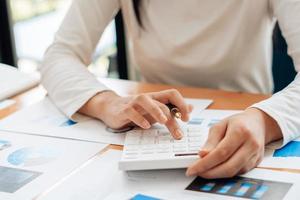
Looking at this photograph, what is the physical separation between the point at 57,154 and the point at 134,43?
1.89ft

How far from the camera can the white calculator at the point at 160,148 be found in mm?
812

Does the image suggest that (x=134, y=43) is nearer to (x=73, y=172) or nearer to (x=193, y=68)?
(x=193, y=68)

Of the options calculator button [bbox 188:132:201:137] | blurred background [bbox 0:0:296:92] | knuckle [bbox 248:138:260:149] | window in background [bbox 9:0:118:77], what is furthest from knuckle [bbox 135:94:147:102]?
window in background [bbox 9:0:118:77]

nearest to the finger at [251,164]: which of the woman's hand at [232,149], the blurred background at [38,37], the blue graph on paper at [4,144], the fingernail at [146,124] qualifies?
the woman's hand at [232,149]

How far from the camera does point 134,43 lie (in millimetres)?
1429

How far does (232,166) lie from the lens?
79 cm

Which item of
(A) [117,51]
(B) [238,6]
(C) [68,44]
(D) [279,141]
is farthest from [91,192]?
(A) [117,51]

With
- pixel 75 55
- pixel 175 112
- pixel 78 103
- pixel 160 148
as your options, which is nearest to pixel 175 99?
pixel 175 112

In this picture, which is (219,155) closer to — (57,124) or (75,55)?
(57,124)

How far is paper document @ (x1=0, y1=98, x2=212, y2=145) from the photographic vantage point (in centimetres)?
100

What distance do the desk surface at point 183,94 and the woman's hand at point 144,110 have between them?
20cm

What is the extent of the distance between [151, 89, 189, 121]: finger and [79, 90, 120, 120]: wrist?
128mm

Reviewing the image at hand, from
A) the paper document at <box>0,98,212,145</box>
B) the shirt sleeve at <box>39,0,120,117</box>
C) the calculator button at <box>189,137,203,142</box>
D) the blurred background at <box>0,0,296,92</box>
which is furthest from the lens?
the blurred background at <box>0,0,296,92</box>

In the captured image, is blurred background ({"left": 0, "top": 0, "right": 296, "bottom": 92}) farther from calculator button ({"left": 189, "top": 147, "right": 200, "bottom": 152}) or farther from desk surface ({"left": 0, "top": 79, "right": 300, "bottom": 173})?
calculator button ({"left": 189, "top": 147, "right": 200, "bottom": 152})
